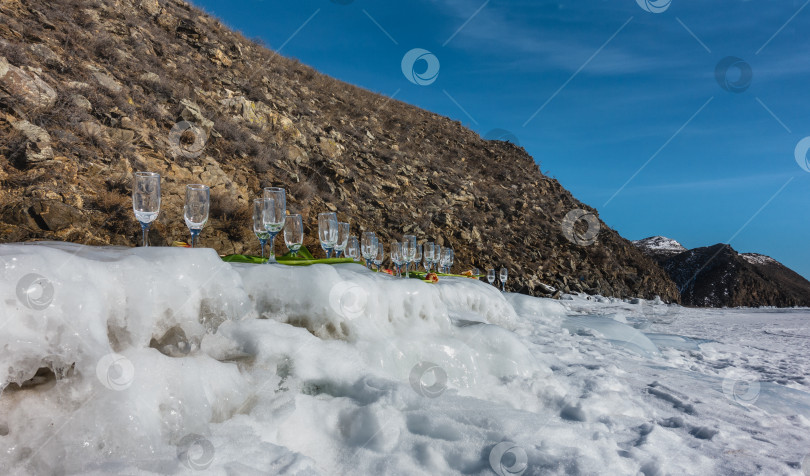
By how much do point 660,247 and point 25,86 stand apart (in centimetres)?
2606

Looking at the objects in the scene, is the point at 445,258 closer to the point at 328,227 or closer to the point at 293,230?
the point at 328,227

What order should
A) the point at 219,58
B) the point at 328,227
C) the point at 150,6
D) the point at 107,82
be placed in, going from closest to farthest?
the point at 328,227 < the point at 107,82 < the point at 150,6 < the point at 219,58

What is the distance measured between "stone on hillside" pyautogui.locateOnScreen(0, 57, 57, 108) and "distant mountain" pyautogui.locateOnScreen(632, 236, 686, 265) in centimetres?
2249

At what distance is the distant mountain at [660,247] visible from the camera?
71.6 feet

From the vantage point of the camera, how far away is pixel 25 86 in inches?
247

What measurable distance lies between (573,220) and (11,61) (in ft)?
60.2

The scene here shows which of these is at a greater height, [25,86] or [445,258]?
[25,86]

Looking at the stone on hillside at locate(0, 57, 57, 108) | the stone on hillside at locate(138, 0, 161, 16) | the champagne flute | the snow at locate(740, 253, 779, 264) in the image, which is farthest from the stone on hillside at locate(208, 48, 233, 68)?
the snow at locate(740, 253, 779, 264)

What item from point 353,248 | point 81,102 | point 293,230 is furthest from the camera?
point 81,102

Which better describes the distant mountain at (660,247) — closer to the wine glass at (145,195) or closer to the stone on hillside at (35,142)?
the stone on hillside at (35,142)

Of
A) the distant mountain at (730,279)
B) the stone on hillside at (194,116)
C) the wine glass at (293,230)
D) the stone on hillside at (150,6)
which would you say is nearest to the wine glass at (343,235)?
the wine glass at (293,230)

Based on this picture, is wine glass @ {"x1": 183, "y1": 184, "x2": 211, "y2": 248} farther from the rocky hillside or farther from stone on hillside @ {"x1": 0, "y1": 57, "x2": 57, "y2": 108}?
stone on hillside @ {"x1": 0, "y1": 57, "x2": 57, "y2": 108}

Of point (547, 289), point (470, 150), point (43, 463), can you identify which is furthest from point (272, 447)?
point (470, 150)

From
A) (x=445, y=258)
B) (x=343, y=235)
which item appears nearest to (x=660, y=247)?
(x=445, y=258)
